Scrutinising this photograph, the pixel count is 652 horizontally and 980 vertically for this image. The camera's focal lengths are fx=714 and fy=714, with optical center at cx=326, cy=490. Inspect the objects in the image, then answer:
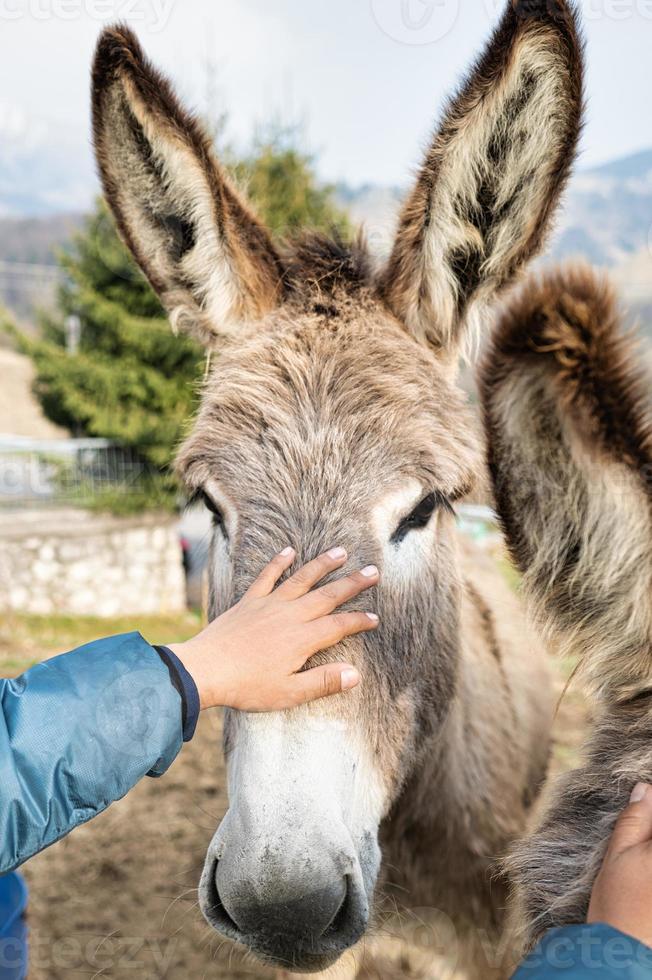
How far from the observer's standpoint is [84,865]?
14.9 feet

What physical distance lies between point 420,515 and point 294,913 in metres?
1.02

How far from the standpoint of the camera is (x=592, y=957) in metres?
1.01

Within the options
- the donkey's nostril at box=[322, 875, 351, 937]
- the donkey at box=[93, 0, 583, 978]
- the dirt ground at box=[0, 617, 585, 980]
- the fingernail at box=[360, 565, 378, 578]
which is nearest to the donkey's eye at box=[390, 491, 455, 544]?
the donkey at box=[93, 0, 583, 978]

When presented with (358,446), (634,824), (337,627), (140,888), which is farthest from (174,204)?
(140,888)

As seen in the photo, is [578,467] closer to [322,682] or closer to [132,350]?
[322,682]

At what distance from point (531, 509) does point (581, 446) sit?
0.76 feet

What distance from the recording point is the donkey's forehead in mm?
1939

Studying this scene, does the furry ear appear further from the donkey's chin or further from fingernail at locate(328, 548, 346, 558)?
the donkey's chin

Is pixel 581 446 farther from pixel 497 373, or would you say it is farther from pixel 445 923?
pixel 445 923

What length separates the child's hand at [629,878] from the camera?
1.04 m

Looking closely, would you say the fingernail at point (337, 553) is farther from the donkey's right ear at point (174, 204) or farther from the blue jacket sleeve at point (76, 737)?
the donkey's right ear at point (174, 204)

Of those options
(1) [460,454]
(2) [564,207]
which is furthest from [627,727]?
(2) [564,207]

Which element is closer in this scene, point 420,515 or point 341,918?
point 341,918

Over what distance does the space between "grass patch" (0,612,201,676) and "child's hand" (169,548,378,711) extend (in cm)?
707
